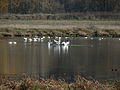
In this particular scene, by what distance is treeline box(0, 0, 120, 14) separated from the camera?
7700cm

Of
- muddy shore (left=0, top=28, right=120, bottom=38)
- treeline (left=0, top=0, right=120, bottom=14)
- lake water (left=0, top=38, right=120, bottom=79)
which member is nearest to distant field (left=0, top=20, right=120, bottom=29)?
muddy shore (left=0, top=28, right=120, bottom=38)

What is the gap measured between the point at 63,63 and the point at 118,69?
321cm

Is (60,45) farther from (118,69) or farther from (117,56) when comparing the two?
(118,69)

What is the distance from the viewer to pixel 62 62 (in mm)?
21391

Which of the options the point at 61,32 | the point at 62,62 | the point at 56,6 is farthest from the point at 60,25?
the point at 56,6

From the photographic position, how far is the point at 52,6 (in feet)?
278

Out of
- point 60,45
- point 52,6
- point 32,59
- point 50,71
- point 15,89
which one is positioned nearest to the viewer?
point 15,89

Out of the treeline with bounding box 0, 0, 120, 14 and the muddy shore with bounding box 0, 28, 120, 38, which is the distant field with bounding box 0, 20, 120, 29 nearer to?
Result: the muddy shore with bounding box 0, 28, 120, 38

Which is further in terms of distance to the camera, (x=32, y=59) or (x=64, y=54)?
(x=64, y=54)

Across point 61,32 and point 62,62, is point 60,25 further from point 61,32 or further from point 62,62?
point 62,62

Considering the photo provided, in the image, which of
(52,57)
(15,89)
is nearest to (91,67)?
(52,57)

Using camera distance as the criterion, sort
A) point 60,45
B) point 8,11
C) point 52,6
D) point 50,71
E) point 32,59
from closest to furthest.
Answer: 1. point 50,71
2. point 32,59
3. point 60,45
4. point 8,11
5. point 52,6

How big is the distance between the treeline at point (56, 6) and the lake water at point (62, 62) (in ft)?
153

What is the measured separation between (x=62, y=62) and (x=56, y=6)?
65277 millimetres
